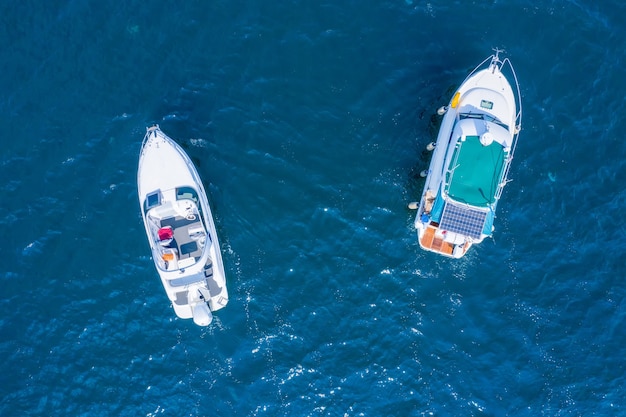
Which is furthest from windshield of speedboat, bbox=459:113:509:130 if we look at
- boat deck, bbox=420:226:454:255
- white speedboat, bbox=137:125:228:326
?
white speedboat, bbox=137:125:228:326

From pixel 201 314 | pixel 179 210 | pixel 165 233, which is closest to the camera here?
pixel 201 314

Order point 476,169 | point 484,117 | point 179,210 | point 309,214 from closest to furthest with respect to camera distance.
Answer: point 476,169 < point 484,117 < point 179,210 < point 309,214

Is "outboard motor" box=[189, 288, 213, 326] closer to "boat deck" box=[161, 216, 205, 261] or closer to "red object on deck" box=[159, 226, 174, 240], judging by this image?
"boat deck" box=[161, 216, 205, 261]

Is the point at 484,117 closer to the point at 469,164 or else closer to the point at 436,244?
the point at 469,164

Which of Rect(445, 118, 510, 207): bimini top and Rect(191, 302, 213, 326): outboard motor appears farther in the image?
Rect(191, 302, 213, 326): outboard motor

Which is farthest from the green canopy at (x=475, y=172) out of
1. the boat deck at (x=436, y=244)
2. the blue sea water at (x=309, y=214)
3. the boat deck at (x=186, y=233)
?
the boat deck at (x=186, y=233)

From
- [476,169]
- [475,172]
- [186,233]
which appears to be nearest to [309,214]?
[186,233]

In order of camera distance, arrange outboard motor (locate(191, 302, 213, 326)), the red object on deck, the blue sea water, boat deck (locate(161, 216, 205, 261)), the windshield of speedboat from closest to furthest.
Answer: outboard motor (locate(191, 302, 213, 326)), the red object on deck, the windshield of speedboat, boat deck (locate(161, 216, 205, 261)), the blue sea water
